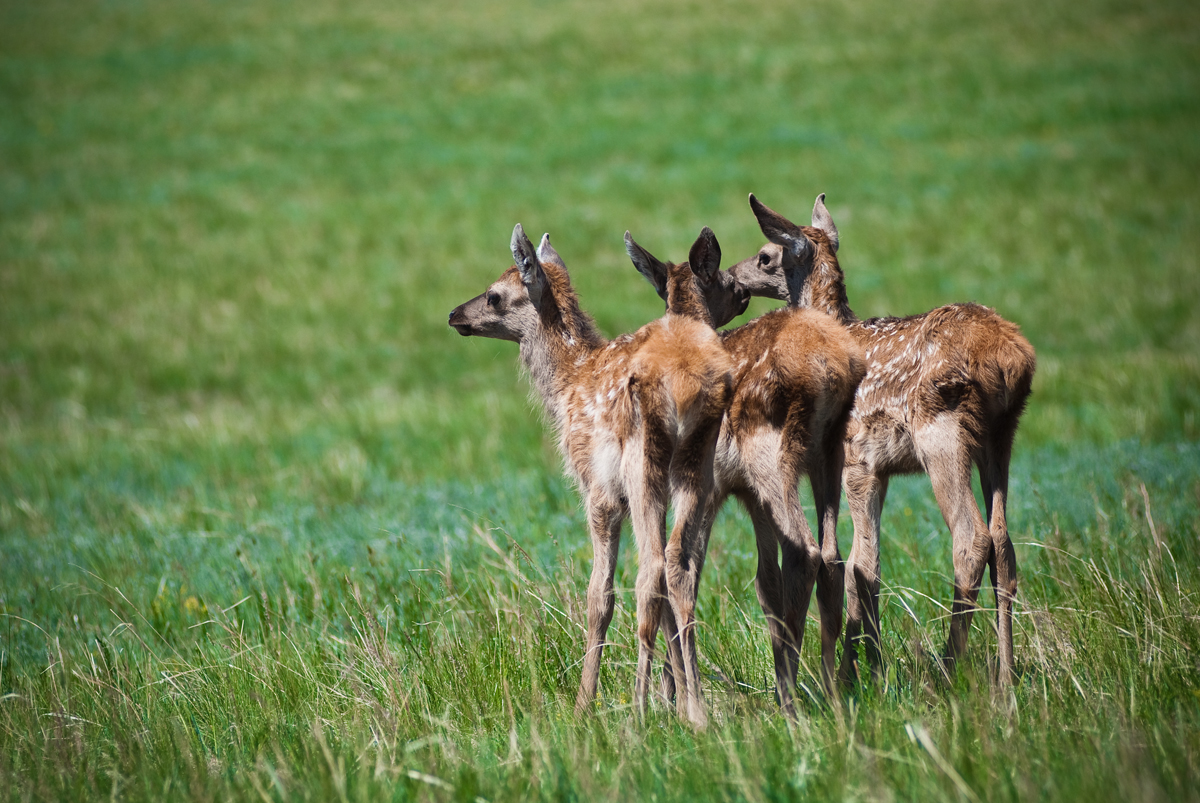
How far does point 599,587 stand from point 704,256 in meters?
1.62

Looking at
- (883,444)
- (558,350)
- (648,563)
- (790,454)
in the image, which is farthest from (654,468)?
(558,350)

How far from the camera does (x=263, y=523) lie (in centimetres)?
789

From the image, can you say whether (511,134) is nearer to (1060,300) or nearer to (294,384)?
(294,384)

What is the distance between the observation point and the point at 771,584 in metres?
4.57

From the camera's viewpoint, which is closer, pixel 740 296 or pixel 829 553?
pixel 829 553

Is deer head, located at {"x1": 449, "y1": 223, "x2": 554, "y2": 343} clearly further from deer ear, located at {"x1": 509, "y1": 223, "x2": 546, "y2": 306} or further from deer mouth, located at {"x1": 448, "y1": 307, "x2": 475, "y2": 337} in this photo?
deer ear, located at {"x1": 509, "y1": 223, "x2": 546, "y2": 306}

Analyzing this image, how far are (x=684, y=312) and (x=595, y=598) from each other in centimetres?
136

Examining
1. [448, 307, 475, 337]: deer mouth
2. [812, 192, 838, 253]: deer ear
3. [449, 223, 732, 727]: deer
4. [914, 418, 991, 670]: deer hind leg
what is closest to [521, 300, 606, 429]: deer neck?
[448, 307, 475, 337]: deer mouth

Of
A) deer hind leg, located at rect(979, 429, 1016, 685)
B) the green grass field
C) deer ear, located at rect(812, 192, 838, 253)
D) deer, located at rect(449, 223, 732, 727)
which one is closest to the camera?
the green grass field

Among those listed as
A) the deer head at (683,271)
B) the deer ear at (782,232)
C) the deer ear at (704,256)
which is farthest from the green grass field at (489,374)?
the deer ear at (782,232)

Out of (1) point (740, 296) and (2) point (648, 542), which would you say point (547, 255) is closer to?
(1) point (740, 296)

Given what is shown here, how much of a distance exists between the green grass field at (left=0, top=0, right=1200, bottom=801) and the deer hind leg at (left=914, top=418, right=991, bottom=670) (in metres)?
0.28

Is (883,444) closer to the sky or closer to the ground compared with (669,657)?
closer to the sky

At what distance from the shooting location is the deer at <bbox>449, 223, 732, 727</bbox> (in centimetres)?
418
